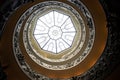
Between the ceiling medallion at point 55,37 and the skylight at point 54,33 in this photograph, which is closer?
the ceiling medallion at point 55,37

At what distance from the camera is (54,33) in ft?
43.1

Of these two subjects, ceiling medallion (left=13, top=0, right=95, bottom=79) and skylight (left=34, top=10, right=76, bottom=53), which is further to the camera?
skylight (left=34, top=10, right=76, bottom=53)

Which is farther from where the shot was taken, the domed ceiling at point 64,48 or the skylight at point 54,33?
the skylight at point 54,33

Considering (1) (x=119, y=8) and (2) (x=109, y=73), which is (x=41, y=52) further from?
(1) (x=119, y=8)

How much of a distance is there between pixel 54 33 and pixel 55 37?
226 millimetres

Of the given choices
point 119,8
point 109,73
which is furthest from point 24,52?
point 119,8

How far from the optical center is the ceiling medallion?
8.84 metres

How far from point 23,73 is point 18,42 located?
121cm

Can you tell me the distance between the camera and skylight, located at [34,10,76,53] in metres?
12.2

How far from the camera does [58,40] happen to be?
1319 centimetres

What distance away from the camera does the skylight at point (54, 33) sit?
1220 cm

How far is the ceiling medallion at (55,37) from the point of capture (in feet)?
29.0

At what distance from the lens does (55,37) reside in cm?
1315

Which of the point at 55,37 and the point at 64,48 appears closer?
the point at 64,48
